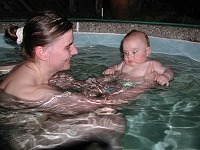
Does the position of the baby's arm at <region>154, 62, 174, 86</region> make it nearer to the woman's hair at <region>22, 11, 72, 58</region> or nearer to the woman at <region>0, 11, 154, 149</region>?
the woman at <region>0, 11, 154, 149</region>

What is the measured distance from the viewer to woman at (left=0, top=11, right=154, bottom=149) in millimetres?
2320

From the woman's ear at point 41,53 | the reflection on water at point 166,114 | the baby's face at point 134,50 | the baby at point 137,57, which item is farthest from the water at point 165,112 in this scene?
the woman's ear at point 41,53

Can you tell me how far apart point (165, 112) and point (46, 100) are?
124 centimetres

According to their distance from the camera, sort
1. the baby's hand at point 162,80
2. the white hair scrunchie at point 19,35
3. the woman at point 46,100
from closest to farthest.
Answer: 1. the woman at point 46,100
2. the white hair scrunchie at point 19,35
3. the baby's hand at point 162,80

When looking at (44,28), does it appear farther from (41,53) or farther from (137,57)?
(137,57)

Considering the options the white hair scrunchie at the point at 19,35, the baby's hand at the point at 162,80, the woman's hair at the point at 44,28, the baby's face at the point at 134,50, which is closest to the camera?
the woman's hair at the point at 44,28

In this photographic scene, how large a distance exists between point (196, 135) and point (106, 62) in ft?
9.22

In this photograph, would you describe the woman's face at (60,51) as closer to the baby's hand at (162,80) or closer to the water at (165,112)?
the water at (165,112)

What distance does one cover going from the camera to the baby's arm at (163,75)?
3401 millimetres

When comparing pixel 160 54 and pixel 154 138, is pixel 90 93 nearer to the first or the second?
pixel 154 138

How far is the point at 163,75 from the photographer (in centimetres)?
358

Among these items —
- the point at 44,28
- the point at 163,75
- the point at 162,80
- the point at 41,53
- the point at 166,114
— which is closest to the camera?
the point at 44,28

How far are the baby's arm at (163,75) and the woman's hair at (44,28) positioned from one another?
55.3 inches

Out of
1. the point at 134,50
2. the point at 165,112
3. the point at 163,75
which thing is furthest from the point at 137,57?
the point at 165,112
